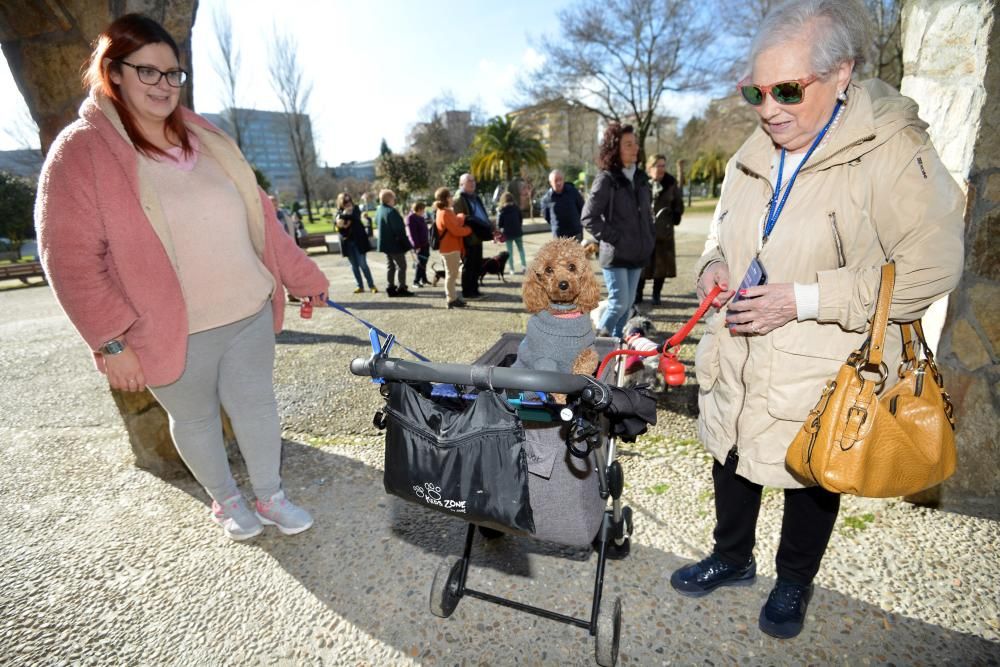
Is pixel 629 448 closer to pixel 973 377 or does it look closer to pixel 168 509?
pixel 973 377

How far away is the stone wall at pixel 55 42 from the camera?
2.44 m

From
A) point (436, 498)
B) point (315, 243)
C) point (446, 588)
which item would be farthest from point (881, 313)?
point (315, 243)

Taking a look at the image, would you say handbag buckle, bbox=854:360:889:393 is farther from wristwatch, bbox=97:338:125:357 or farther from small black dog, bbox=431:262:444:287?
small black dog, bbox=431:262:444:287

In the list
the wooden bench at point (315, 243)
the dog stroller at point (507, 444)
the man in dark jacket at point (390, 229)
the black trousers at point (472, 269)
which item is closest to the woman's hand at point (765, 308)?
the dog stroller at point (507, 444)

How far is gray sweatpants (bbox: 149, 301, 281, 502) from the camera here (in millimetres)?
2061

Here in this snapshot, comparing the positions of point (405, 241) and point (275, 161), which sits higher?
point (275, 161)

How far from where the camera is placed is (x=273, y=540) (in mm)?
2473

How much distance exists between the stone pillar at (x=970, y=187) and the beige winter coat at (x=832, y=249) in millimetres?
1028

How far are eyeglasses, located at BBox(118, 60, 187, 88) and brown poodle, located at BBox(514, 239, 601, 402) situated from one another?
61.2 inches

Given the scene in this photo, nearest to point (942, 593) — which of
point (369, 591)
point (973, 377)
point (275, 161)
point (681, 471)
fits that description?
point (973, 377)

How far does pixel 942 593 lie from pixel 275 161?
14338cm

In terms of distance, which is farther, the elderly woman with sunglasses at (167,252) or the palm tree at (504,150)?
the palm tree at (504,150)

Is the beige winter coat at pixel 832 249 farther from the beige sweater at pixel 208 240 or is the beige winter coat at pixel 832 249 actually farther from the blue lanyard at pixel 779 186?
the beige sweater at pixel 208 240

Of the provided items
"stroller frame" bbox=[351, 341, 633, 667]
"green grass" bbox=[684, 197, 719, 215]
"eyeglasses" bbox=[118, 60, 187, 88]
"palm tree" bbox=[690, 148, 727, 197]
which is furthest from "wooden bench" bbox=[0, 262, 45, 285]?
"palm tree" bbox=[690, 148, 727, 197]
